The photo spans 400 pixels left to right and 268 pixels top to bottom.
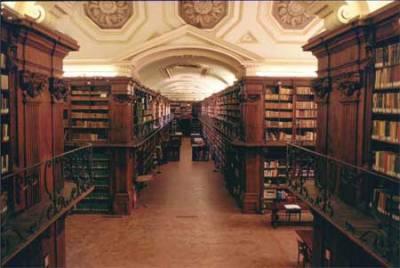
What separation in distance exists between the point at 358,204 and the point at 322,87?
3.99 feet

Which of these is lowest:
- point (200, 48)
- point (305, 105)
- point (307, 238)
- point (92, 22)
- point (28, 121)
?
point (307, 238)

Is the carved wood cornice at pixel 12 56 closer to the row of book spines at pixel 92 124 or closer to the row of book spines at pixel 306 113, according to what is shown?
the row of book spines at pixel 92 124

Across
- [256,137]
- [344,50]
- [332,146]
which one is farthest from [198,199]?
[344,50]

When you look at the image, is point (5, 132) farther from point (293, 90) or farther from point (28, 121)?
point (293, 90)

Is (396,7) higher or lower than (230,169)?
higher

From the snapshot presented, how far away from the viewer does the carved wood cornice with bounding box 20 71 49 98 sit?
299 centimetres

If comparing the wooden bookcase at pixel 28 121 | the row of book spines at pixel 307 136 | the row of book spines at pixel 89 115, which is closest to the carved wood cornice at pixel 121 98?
the row of book spines at pixel 89 115

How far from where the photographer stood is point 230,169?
918cm

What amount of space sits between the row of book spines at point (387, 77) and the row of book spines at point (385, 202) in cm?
82

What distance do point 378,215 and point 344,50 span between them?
56.7 inches

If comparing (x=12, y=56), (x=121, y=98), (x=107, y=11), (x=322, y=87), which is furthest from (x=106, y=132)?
(x=107, y=11)

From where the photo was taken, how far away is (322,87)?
374cm

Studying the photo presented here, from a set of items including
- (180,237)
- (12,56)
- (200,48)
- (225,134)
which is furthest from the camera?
(225,134)

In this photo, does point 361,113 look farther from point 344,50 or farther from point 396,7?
point 396,7
